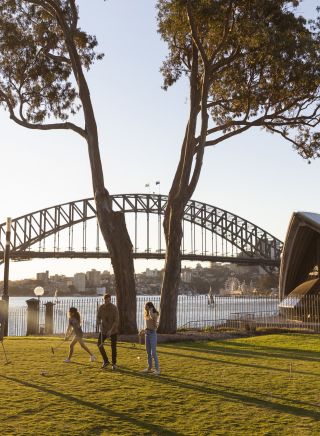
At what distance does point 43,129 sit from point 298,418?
56.3 ft

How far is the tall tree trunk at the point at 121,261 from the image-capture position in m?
20.3

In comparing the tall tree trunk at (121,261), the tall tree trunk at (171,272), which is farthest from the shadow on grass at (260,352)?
the tall tree trunk at (121,261)

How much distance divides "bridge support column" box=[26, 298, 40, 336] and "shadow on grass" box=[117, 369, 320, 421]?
14.0 metres

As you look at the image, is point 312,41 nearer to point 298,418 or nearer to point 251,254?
point 298,418

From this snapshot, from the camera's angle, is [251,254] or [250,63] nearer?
[250,63]

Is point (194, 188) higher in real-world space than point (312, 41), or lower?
lower

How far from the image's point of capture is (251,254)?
333 feet

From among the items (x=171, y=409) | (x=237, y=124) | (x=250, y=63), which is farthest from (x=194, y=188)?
(x=171, y=409)

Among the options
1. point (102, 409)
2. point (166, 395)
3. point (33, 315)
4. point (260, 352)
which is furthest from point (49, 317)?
point (102, 409)

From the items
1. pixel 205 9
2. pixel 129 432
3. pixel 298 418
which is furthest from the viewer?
pixel 205 9

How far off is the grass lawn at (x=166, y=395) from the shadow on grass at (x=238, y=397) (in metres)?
0.01

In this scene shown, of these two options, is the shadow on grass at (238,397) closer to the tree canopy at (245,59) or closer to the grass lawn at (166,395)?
the grass lawn at (166,395)

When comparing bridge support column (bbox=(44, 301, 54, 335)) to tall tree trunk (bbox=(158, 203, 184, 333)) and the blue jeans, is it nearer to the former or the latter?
tall tree trunk (bbox=(158, 203, 184, 333))

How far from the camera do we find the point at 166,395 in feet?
29.6
